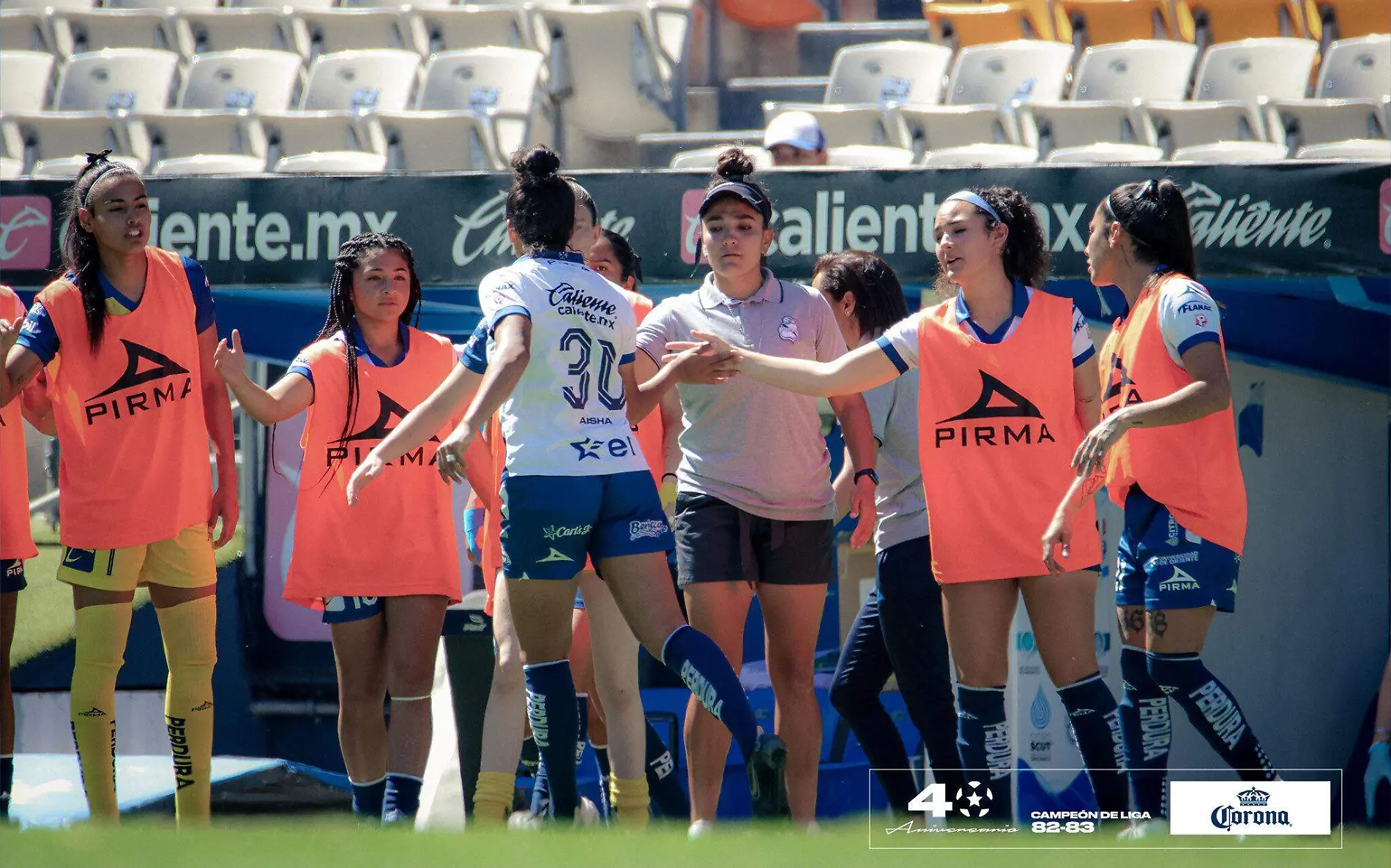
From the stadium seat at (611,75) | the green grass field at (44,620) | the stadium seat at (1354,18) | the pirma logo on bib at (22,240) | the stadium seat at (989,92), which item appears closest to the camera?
the pirma logo on bib at (22,240)

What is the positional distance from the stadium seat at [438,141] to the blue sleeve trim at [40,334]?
4150mm

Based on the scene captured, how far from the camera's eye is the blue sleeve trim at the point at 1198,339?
3.90 metres

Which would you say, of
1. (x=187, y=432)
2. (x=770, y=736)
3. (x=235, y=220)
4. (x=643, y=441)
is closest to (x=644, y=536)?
(x=770, y=736)

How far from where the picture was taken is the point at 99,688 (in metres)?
4.28

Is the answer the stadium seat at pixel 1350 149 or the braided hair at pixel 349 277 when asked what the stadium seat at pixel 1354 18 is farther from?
the braided hair at pixel 349 277

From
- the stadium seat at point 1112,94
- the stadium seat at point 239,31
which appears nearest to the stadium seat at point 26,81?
the stadium seat at point 239,31

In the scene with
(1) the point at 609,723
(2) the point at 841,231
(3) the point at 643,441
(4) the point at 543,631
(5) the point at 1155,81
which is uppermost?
(5) the point at 1155,81

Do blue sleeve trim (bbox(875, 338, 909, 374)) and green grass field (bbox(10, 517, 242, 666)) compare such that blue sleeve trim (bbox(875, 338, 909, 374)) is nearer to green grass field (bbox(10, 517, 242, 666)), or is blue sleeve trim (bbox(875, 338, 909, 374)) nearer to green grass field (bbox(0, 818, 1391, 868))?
green grass field (bbox(0, 818, 1391, 868))

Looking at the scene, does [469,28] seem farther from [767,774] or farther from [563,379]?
[767,774]

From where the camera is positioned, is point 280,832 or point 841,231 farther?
point 841,231

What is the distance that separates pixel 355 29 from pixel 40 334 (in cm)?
636

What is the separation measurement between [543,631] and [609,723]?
596 mm

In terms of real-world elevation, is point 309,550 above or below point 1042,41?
below

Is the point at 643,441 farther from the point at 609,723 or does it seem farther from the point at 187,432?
the point at 187,432
